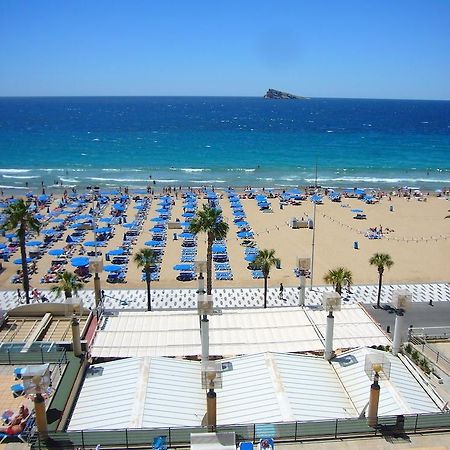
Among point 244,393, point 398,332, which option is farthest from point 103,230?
point 398,332

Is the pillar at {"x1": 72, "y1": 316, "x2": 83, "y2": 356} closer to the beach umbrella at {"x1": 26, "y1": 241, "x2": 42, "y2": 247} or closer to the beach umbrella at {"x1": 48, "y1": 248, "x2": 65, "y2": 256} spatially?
the beach umbrella at {"x1": 48, "y1": 248, "x2": 65, "y2": 256}

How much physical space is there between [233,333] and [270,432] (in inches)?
261

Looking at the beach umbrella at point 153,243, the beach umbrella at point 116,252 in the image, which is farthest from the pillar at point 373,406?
the beach umbrella at point 153,243

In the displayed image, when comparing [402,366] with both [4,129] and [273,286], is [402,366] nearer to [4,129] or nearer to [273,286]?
[273,286]

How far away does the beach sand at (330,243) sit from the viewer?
35875 mm

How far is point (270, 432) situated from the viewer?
13102 mm

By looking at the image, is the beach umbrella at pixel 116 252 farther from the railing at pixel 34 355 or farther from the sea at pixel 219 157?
the sea at pixel 219 157

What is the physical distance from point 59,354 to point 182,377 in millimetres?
4515

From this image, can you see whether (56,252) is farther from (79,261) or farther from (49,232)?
(49,232)

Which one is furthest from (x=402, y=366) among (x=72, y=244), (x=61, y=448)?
(x=72, y=244)

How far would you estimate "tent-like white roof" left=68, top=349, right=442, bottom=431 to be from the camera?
14688mm

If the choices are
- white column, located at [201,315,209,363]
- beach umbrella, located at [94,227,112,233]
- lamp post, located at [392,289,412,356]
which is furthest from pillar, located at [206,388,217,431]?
beach umbrella, located at [94,227,112,233]

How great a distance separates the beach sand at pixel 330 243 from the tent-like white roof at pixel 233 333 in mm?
13392

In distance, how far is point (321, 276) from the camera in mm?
36188
